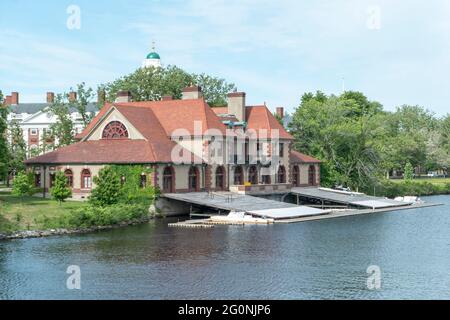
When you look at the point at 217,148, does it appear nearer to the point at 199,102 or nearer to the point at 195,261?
the point at 199,102

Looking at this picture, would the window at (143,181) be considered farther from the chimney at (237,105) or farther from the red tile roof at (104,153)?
the chimney at (237,105)

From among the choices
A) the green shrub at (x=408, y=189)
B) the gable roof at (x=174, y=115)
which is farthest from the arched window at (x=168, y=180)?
the green shrub at (x=408, y=189)

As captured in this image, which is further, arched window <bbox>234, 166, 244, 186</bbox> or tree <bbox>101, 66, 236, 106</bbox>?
tree <bbox>101, 66, 236, 106</bbox>

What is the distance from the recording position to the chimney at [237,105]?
7375 cm

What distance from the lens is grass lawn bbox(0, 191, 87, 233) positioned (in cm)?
4659

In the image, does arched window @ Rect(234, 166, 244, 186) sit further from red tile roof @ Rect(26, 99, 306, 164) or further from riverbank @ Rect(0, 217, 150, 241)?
riverbank @ Rect(0, 217, 150, 241)

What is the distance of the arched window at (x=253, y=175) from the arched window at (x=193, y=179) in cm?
855

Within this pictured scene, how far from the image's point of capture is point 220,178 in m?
68.6

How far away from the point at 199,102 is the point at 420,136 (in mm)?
72109

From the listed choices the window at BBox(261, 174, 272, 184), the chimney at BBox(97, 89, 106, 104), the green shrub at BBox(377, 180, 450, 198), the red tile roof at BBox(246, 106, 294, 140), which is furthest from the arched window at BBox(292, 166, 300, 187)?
the chimney at BBox(97, 89, 106, 104)

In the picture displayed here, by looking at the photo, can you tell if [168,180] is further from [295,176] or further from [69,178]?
[295,176]

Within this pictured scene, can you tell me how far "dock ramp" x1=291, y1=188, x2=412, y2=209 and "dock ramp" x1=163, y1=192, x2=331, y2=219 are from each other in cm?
792
